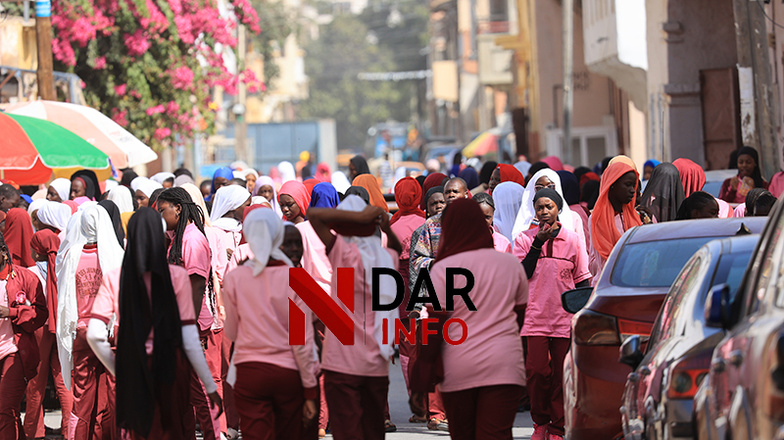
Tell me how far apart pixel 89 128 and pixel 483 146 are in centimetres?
3153

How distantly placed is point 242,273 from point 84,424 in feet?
7.41

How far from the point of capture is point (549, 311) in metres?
8.50

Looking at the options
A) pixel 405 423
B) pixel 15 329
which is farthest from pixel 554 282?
pixel 15 329

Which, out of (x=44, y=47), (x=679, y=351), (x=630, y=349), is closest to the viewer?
(x=679, y=351)

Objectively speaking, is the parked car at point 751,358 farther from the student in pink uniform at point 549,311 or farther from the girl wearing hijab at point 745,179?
the girl wearing hijab at point 745,179

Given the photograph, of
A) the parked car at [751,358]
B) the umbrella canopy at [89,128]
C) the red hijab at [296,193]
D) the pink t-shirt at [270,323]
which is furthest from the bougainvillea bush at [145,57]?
the parked car at [751,358]

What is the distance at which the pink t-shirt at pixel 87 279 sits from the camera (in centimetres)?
805

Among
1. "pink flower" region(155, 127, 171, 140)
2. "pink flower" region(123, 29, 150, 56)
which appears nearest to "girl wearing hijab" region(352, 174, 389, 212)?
"pink flower" region(123, 29, 150, 56)

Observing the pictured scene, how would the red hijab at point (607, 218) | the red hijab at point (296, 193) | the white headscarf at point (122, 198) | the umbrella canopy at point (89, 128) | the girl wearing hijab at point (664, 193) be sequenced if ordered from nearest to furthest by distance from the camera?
the red hijab at point (607, 218)
the girl wearing hijab at point (664, 193)
the red hijab at point (296, 193)
the white headscarf at point (122, 198)
the umbrella canopy at point (89, 128)

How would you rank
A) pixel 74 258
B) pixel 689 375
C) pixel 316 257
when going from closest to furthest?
1. pixel 689 375
2. pixel 74 258
3. pixel 316 257

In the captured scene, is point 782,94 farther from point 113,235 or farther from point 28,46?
point 28,46

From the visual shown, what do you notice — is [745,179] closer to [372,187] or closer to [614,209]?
[614,209]

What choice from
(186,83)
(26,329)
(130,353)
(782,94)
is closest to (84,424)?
(26,329)

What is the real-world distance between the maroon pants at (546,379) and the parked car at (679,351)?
2077 millimetres
